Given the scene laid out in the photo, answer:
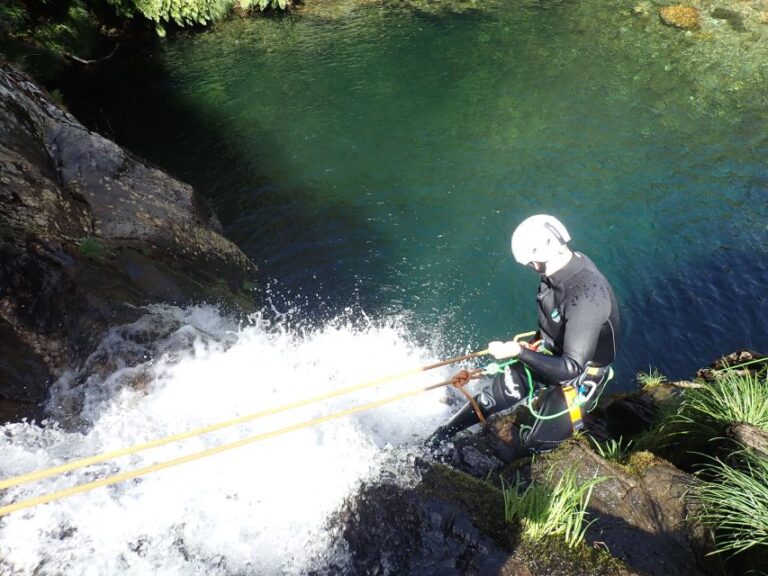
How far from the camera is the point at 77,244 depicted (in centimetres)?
653

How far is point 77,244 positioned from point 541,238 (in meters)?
6.06

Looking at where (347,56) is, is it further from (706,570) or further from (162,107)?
(706,570)

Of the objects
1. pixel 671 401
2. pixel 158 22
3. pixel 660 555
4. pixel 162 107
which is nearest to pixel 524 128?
pixel 671 401

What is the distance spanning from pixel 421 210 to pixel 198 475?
7905 millimetres

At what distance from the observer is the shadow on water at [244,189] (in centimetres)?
937

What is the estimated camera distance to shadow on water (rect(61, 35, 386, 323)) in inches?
369

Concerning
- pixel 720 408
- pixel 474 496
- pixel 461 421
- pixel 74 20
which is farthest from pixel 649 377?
pixel 74 20

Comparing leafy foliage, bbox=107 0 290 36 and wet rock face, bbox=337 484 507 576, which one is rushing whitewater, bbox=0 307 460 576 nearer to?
wet rock face, bbox=337 484 507 576

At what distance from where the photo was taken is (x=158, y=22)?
65.9 feet

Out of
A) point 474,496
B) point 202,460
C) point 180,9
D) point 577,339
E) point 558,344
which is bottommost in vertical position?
Result: point 202,460

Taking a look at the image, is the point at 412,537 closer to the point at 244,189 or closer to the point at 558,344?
the point at 558,344

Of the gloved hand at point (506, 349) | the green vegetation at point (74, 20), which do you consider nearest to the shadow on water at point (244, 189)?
the green vegetation at point (74, 20)

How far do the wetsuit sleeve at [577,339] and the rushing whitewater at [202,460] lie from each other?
1.75 meters

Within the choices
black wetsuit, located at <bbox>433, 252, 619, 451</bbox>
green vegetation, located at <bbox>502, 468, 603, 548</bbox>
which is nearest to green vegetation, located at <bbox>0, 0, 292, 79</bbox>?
black wetsuit, located at <bbox>433, 252, 619, 451</bbox>
